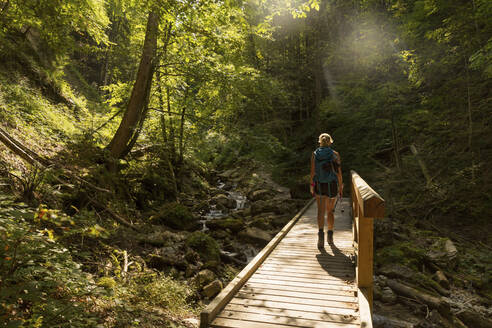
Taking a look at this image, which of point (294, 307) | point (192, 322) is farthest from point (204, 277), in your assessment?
point (294, 307)

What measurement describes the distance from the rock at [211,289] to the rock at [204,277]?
25cm

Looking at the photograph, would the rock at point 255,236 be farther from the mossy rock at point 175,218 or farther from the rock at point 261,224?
the mossy rock at point 175,218

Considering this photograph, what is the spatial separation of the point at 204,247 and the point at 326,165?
14.3ft

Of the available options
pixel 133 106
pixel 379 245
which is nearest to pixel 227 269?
pixel 379 245

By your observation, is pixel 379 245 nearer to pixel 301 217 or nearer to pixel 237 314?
pixel 301 217

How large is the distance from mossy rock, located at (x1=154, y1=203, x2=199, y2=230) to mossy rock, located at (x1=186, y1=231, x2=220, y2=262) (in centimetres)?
189

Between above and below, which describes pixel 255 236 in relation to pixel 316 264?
below

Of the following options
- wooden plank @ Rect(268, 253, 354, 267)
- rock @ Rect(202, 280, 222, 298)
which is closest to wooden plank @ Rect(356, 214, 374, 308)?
wooden plank @ Rect(268, 253, 354, 267)

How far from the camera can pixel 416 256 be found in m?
7.42

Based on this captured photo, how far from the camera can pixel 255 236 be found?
9.53 m

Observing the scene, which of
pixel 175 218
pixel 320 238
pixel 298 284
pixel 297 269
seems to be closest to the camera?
pixel 298 284

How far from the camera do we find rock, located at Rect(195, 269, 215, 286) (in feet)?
20.1

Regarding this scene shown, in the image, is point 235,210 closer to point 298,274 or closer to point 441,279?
point 441,279

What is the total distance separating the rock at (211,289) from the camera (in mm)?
5754
